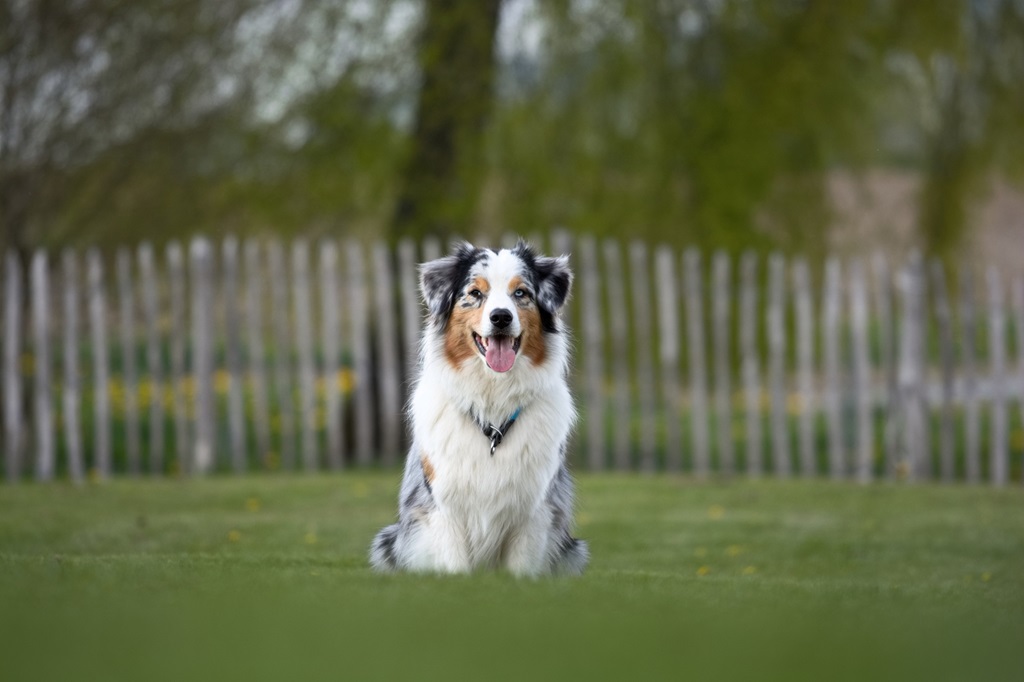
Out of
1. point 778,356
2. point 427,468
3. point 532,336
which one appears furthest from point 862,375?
point 427,468

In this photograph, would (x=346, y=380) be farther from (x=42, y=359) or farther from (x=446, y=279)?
(x=446, y=279)

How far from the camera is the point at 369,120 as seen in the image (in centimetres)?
1141

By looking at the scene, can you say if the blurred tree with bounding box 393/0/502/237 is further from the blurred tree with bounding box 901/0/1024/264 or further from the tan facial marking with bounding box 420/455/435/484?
the tan facial marking with bounding box 420/455/435/484

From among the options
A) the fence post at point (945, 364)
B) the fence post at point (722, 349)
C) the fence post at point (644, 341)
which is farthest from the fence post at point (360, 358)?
the fence post at point (945, 364)

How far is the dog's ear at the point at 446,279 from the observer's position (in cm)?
520

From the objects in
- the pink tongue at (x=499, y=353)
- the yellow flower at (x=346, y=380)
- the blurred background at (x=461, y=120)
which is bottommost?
the yellow flower at (x=346, y=380)

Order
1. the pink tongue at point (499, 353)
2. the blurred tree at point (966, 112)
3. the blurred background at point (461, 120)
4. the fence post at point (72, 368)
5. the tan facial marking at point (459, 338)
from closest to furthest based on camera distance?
1. the pink tongue at point (499, 353)
2. the tan facial marking at point (459, 338)
3. the fence post at point (72, 368)
4. the blurred background at point (461, 120)
5. the blurred tree at point (966, 112)

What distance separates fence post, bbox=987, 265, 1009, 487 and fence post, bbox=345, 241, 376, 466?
5562mm

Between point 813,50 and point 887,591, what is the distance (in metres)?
7.63

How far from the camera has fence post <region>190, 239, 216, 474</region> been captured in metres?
10.5

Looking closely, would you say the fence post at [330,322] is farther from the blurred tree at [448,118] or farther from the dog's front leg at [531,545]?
the dog's front leg at [531,545]

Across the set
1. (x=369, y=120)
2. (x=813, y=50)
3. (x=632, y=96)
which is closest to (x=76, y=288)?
(x=369, y=120)

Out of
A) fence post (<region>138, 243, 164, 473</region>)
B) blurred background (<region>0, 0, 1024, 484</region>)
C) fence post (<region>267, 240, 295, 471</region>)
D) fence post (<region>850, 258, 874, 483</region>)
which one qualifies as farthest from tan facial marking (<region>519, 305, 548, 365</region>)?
fence post (<region>850, 258, 874, 483</region>)

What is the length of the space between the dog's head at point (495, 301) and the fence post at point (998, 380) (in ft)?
21.3
